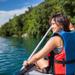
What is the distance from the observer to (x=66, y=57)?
475 cm

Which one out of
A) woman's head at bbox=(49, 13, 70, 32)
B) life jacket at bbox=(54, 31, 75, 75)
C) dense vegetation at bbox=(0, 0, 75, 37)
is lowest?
life jacket at bbox=(54, 31, 75, 75)

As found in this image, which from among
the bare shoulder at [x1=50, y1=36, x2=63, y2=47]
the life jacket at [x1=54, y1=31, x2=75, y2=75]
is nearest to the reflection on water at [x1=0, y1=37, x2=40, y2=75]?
the life jacket at [x1=54, y1=31, x2=75, y2=75]

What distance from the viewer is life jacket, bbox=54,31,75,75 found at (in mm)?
4727

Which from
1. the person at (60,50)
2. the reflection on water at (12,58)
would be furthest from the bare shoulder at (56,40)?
the reflection on water at (12,58)

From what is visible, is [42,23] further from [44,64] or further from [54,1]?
[44,64]

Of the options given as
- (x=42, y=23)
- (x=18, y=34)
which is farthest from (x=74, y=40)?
(x=18, y=34)

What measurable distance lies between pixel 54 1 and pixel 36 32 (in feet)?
37.1

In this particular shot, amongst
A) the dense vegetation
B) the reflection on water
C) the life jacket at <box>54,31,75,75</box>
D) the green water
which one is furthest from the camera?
the dense vegetation

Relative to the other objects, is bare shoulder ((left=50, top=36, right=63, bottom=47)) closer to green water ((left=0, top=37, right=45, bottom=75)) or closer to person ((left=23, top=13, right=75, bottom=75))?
person ((left=23, top=13, right=75, bottom=75))

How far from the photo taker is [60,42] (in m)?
4.71

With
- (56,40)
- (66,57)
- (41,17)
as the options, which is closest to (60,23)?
(56,40)

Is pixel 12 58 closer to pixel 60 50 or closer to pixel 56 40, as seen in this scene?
pixel 60 50

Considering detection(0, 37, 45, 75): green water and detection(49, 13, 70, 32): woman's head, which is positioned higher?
detection(0, 37, 45, 75): green water

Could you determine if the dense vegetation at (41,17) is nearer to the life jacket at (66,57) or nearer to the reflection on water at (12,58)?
the life jacket at (66,57)
